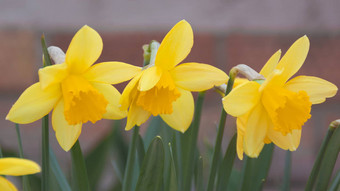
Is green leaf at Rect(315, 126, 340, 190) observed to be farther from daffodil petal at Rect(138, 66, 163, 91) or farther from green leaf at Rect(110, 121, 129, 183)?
green leaf at Rect(110, 121, 129, 183)

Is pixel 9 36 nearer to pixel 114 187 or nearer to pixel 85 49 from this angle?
pixel 114 187

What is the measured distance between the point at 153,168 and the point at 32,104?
0.12 metres

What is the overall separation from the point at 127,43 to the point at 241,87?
76 centimetres

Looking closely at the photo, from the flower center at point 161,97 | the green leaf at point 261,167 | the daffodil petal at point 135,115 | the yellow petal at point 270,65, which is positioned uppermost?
the yellow petal at point 270,65

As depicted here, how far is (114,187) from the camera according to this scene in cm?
64

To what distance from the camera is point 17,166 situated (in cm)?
28

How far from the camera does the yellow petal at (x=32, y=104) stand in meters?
0.34

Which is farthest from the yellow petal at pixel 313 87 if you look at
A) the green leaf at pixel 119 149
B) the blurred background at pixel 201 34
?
the blurred background at pixel 201 34

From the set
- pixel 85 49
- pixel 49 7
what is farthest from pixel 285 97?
pixel 49 7

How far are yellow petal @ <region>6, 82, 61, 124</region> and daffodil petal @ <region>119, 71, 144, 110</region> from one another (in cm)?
5

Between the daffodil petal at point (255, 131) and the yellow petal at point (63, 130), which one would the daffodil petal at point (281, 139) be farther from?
the yellow petal at point (63, 130)

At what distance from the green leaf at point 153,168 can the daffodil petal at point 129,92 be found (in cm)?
6

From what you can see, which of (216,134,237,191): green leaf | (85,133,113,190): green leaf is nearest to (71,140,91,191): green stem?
(216,134,237,191): green leaf

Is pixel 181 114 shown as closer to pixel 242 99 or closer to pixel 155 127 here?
pixel 242 99
